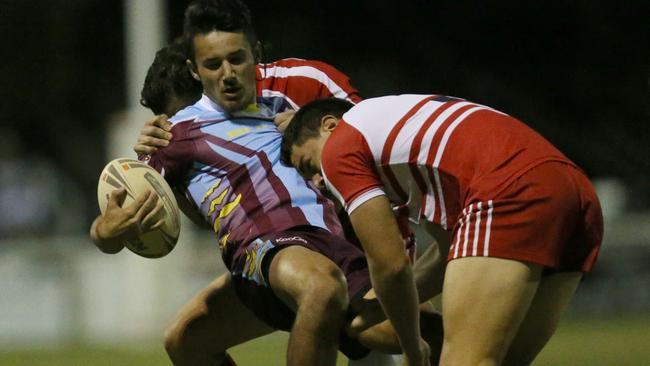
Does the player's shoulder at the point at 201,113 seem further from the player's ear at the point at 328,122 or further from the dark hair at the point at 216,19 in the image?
the player's ear at the point at 328,122

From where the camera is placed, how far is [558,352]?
1071cm

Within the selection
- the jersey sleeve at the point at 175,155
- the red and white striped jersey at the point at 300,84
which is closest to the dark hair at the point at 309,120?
the jersey sleeve at the point at 175,155

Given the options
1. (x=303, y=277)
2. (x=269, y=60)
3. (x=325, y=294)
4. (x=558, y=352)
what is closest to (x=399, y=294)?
(x=325, y=294)

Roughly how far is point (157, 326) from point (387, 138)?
30.4ft

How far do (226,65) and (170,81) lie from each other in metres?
0.51

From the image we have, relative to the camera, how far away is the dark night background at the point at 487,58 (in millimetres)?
16297

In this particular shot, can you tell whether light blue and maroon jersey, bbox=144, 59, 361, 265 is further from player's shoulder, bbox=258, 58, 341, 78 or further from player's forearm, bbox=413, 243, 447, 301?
player's forearm, bbox=413, 243, 447, 301

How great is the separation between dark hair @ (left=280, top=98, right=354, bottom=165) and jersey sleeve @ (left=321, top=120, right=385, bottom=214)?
9.6 inches

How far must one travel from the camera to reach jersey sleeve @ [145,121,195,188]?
630cm

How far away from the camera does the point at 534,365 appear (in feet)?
31.9

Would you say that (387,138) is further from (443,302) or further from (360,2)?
(360,2)

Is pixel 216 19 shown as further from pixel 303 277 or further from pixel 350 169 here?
pixel 350 169

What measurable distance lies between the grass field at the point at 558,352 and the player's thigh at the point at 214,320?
10.9 feet

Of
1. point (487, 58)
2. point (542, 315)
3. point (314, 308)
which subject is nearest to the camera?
point (542, 315)
